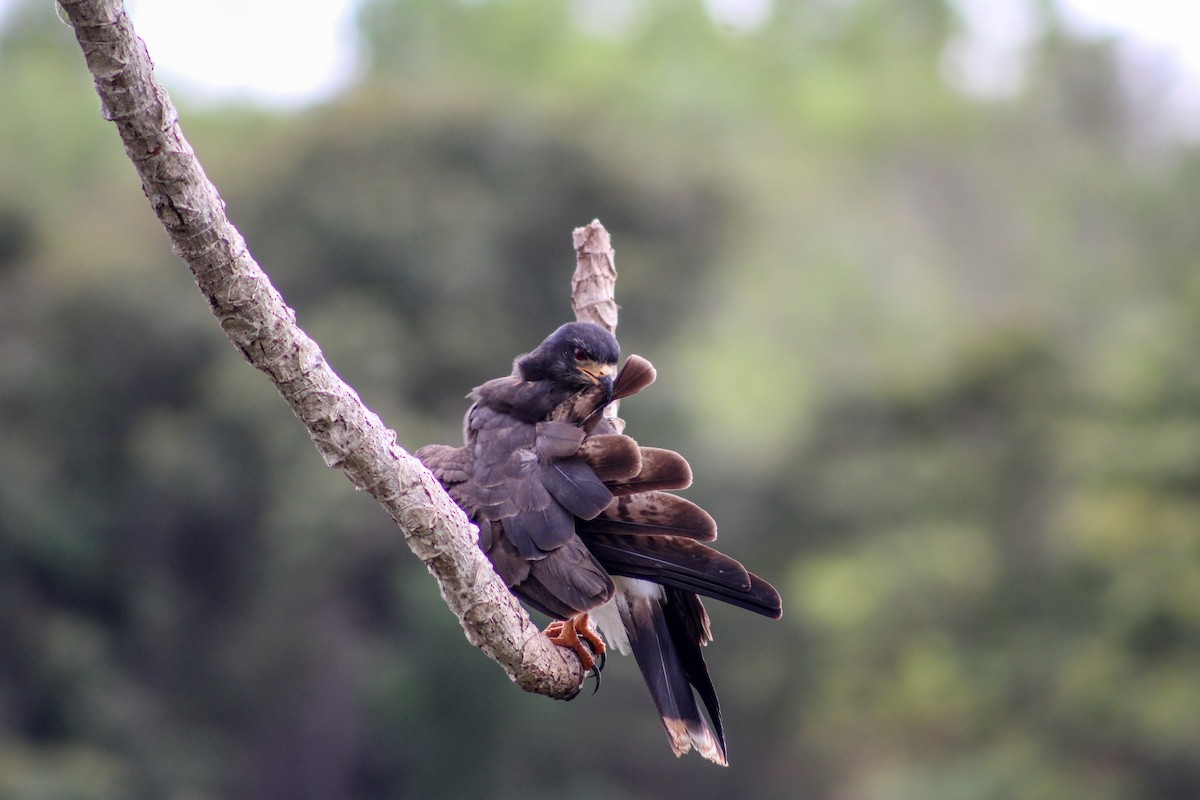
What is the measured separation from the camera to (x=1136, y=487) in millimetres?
27938

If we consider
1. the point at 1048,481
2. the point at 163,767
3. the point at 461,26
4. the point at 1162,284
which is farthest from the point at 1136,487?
the point at 461,26

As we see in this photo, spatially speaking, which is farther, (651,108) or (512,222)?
(651,108)

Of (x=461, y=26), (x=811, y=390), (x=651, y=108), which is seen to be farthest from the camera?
(x=461, y=26)

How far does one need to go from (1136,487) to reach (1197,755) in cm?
536

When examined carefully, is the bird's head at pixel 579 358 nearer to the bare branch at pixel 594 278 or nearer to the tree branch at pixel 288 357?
the bare branch at pixel 594 278

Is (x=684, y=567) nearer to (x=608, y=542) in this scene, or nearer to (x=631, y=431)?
(x=608, y=542)

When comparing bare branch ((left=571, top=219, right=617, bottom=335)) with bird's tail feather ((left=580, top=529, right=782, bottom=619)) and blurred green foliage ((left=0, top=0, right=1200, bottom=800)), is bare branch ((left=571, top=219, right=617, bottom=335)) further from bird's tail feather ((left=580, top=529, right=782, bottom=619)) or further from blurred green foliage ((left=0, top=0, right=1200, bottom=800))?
blurred green foliage ((left=0, top=0, right=1200, bottom=800))

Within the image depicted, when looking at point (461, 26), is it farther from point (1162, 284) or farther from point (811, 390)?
point (1162, 284)

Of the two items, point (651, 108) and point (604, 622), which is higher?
point (651, 108)

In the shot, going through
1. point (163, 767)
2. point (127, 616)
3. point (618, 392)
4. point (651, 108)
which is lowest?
point (618, 392)

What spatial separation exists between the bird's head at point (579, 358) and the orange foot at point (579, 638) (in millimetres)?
1067

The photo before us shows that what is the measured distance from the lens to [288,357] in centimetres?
387

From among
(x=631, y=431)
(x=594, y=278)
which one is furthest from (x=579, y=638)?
(x=631, y=431)

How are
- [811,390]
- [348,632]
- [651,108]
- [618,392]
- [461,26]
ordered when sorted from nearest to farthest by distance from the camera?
[618,392]
[348,632]
[811,390]
[651,108]
[461,26]
